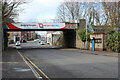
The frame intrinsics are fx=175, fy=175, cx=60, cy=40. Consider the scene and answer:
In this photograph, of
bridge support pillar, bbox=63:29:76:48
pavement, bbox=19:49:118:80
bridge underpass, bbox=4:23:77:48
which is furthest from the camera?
bridge support pillar, bbox=63:29:76:48

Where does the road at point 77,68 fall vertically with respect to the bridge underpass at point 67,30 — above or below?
below

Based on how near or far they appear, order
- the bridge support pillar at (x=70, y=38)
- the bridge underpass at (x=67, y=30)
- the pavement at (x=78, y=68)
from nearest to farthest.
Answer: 1. the pavement at (x=78, y=68)
2. the bridge underpass at (x=67, y=30)
3. the bridge support pillar at (x=70, y=38)

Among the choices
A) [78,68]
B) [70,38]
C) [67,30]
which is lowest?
[78,68]

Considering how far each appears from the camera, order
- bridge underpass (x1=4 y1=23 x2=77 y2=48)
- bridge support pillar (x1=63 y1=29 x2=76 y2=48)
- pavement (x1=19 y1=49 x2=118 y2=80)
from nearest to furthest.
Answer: pavement (x1=19 y1=49 x2=118 y2=80)
bridge underpass (x1=4 y1=23 x2=77 y2=48)
bridge support pillar (x1=63 y1=29 x2=76 y2=48)

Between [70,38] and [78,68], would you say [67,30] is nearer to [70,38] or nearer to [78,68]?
[70,38]

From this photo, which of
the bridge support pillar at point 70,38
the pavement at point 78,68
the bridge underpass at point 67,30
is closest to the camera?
the pavement at point 78,68

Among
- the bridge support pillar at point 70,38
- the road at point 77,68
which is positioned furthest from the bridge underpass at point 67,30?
the road at point 77,68

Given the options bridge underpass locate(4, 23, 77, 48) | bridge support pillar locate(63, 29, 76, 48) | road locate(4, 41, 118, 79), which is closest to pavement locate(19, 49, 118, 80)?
road locate(4, 41, 118, 79)

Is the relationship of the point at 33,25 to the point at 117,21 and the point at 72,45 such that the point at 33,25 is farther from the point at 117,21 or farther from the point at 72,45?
the point at 117,21

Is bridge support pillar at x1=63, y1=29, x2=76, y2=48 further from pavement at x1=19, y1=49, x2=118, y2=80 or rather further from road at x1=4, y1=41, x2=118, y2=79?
pavement at x1=19, y1=49, x2=118, y2=80

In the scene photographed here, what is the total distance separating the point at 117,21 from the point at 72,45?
1586cm

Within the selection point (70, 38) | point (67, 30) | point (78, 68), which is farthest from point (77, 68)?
point (70, 38)

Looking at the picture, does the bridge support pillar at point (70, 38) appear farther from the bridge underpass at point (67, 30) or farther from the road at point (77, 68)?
the road at point (77, 68)

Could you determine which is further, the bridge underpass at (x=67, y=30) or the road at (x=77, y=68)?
the bridge underpass at (x=67, y=30)
